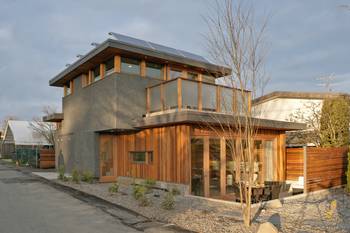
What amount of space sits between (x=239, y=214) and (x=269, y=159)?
23.3ft

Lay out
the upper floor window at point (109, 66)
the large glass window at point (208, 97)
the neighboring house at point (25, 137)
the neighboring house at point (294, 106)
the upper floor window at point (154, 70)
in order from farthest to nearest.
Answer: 1. the neighboring house at point (25, 137)
2. the neighboring house at point (294, 106)
3. the upper floor window at point (154, 70)
4. the upper floor window at point (109, 66)
5. the large glass window at point (208, 97)

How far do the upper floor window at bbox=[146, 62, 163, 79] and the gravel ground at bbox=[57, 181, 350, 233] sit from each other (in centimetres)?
611

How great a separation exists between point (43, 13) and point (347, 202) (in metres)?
15.2

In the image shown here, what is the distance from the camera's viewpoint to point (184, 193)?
11.0m

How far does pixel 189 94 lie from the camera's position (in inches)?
488

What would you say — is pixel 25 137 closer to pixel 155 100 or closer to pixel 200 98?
pixel 155 100

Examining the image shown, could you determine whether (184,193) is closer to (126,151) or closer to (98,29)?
Result: (126,151)

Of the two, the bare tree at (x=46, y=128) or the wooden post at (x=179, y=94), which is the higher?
the wooden post at (x=179, y=94)

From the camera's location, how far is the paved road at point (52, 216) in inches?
272

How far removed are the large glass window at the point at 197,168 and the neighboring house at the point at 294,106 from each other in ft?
24.1

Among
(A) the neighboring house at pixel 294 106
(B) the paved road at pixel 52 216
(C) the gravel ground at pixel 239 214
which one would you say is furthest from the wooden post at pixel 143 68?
(A) the neighboring house at pixel 294 106

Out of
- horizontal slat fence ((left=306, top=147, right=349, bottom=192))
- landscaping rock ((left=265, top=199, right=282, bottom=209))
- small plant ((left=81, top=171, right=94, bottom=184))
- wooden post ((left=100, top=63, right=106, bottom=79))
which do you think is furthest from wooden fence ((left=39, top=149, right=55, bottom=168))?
landscaping rock ((left=265, top=199, right=282, bottom=209))

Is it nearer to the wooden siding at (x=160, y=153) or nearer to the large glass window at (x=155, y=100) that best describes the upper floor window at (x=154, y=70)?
the large glass window at (x=155, y=100)

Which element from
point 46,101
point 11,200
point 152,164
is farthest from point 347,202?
point 46,101
